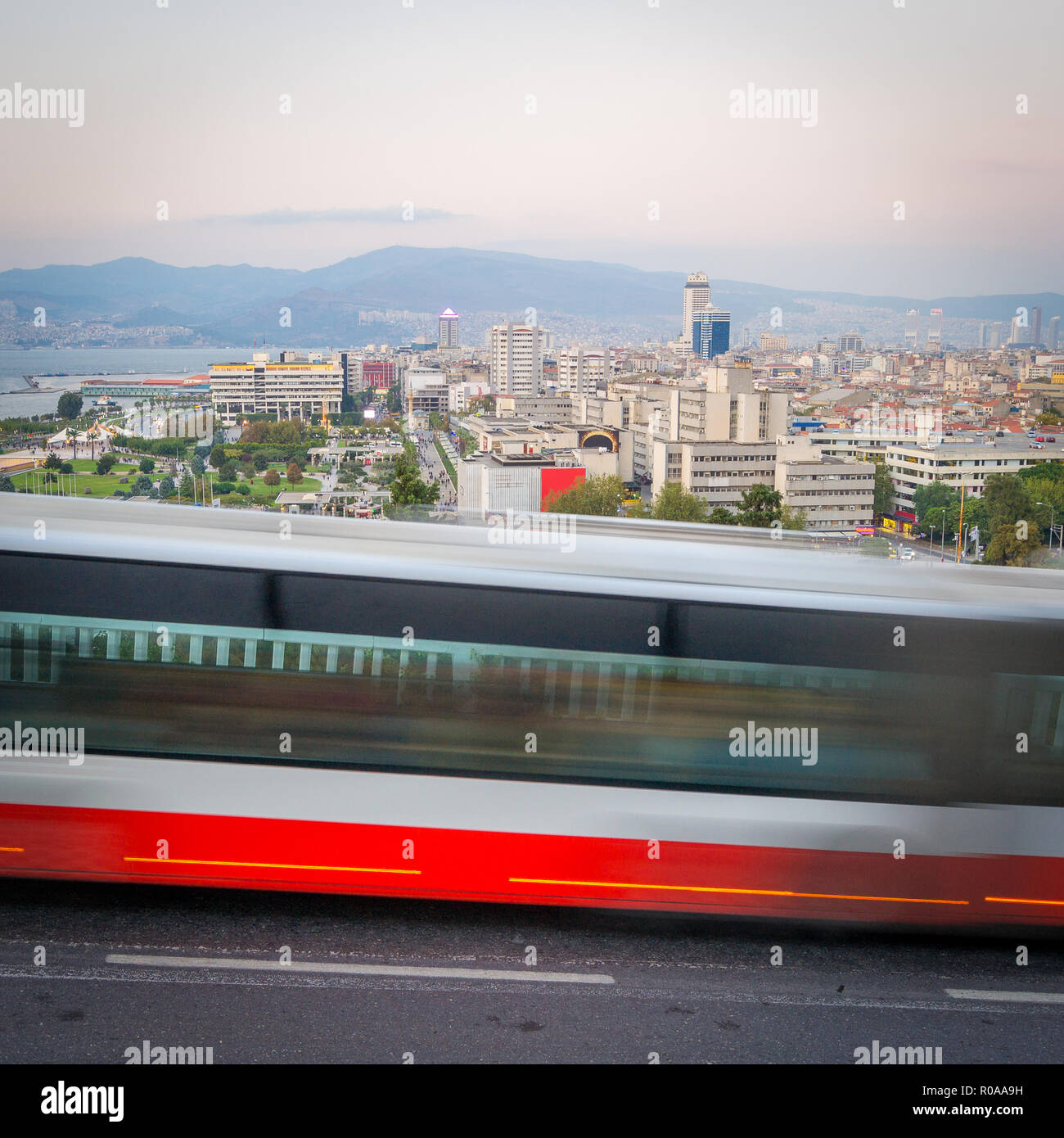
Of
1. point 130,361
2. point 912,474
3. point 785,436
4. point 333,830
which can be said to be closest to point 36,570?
point 333,830

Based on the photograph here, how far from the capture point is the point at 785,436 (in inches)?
1487

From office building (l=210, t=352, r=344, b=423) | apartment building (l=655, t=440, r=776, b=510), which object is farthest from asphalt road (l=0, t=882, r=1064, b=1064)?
apartment building (l=655, t=440, r=776, b=510)

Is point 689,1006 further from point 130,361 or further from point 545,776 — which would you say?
point 130,361

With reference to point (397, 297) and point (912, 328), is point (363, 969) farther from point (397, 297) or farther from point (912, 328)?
point (397, 297)

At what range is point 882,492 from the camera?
24.0 meters

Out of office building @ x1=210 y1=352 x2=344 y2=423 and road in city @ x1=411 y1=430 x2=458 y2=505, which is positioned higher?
office building @ x1=210 y1=352 x2=344 y2=423

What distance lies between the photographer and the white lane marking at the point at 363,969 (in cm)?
331

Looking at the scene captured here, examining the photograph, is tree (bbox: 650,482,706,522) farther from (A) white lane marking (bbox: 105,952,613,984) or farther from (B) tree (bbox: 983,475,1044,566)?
Result: (A) white lane marking (bbox: 105,952,613,984)

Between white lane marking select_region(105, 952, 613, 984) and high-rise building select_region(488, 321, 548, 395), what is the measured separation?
217 ft

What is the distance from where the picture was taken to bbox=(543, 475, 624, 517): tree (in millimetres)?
29359

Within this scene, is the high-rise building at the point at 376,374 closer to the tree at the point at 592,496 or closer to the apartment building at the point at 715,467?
the tree at the point at 592,496

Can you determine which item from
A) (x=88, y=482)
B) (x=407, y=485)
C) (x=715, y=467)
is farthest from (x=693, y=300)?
(x=88, y=482)

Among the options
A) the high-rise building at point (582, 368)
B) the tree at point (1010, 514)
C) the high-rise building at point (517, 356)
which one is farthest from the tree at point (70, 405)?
the high-rise building at point (582, 368)

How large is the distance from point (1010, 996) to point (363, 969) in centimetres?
228
